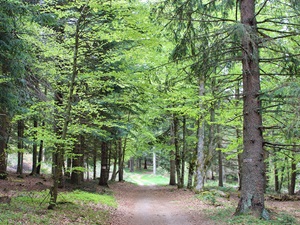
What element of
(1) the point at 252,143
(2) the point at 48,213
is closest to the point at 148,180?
(2) the point at 48,213

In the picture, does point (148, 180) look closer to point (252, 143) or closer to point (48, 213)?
point (48, 213)

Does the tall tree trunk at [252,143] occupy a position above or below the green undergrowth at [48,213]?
above

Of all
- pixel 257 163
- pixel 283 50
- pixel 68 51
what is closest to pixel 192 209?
pixel 257 163

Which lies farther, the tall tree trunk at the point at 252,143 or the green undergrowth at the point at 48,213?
the tall tree trunk at the point at 252,143

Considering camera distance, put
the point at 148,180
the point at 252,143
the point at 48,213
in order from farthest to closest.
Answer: the point at 148,180 < the point at 48,213 < the point at 252,143

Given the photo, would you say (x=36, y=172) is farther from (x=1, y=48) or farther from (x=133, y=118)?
(x=1, y=48)

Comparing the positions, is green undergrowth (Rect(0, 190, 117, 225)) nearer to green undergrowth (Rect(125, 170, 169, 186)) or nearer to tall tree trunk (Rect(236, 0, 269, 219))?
tall tree trunk (Rect(236, 0, 269, 219))

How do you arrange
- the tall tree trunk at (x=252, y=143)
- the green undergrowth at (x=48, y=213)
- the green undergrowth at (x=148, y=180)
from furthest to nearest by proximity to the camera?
the green undergrowth at (x=148, y=180)
the tall tree trunk at (x=252, y=143)
the green undergrowth at (x=48, y=213)

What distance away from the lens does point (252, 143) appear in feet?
26.4

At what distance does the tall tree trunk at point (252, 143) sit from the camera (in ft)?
25.8

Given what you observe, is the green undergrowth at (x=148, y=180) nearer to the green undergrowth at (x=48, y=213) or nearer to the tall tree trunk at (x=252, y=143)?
the green undergrowth at (x=48, y=213)

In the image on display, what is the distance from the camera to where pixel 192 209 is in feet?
37.3

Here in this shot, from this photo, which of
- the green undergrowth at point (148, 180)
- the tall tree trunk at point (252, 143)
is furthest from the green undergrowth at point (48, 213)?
the green undergrowth at point (148, 180)

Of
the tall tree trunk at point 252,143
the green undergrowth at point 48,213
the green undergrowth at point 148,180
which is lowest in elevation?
the green undergrowth at point 148,180
